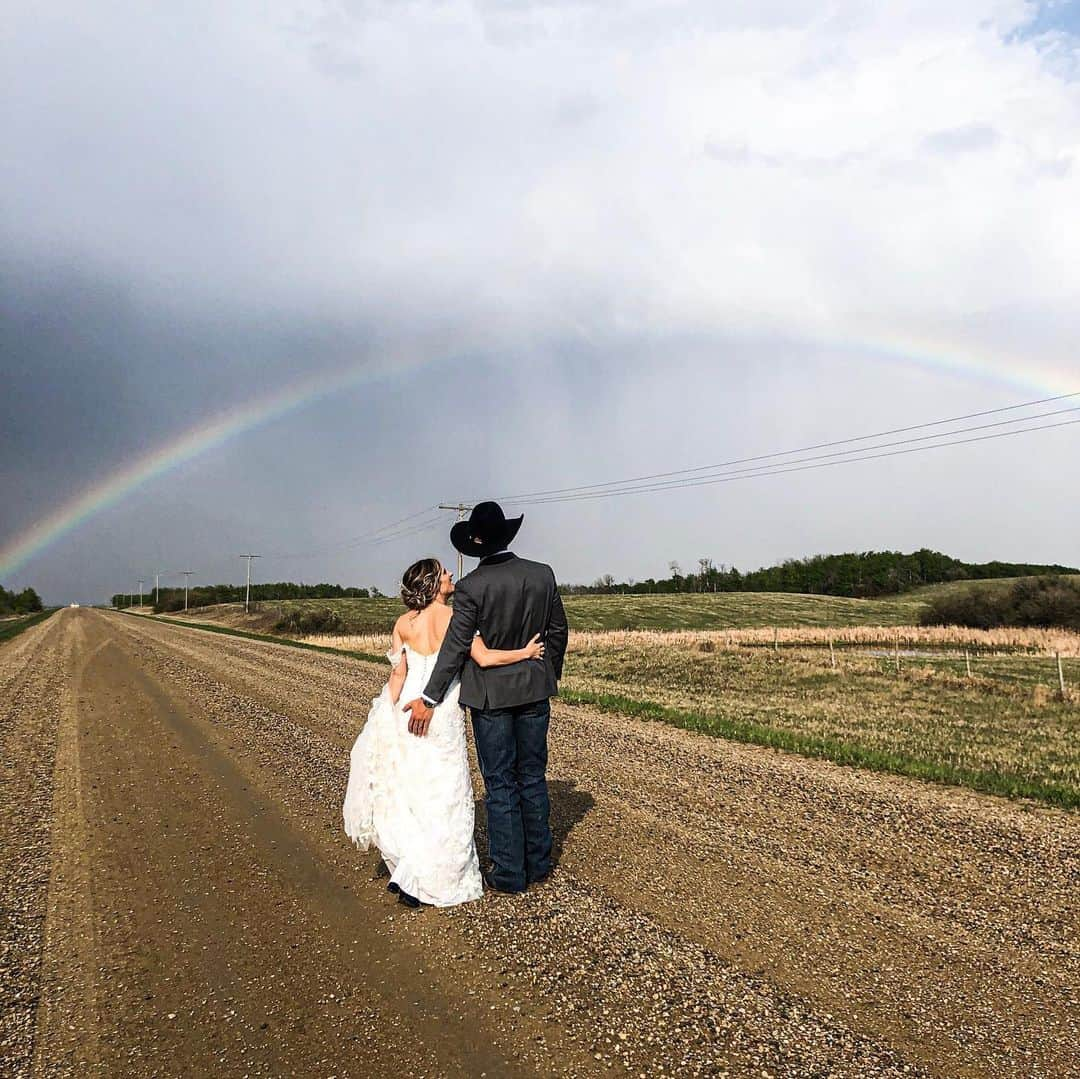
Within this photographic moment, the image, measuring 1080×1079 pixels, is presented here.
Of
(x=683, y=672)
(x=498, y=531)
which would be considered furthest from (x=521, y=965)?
(x=683, y=672)

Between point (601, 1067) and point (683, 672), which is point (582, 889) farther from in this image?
point (683, 672)

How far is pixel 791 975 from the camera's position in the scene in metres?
3.77

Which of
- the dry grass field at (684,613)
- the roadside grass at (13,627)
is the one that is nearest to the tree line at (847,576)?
the dry grass field at (684,613)

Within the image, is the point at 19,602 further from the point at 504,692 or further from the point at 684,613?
the point at 504,692

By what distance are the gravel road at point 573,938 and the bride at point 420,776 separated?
8.3 inches

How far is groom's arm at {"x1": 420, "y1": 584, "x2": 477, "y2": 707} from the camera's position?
16.1ft

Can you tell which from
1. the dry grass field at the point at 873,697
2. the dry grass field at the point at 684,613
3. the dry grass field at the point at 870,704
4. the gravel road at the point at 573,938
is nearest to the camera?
the gravel road at the point at 573,938

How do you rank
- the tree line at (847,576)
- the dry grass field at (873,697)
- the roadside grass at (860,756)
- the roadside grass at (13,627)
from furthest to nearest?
the tree line at (847,576)
the roadside grass at (13,627)
the dry grass field at (873,697)
the roadside grass at (860,756)

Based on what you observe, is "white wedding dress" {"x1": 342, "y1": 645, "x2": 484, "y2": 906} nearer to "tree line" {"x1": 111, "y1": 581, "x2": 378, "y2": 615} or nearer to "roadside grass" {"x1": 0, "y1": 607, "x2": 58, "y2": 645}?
"roadside grass" {"x1": 0, "y1": 607, "x2": 58, "y2": 645}

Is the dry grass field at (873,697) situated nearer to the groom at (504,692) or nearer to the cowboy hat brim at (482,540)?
the groom at (504,692)

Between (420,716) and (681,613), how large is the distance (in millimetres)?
76021

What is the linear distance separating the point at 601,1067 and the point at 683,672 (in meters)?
22.1

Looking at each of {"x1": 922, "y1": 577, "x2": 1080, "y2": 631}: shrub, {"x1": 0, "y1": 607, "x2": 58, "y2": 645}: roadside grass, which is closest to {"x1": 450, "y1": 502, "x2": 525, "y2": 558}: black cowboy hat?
{"x1": 0, "y1": 607, "x2": 58, "y2": 645}: roadside grass

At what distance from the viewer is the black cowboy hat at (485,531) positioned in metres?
5.07
